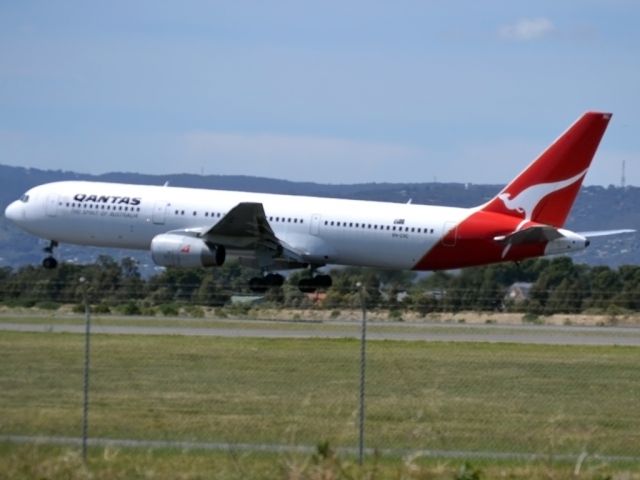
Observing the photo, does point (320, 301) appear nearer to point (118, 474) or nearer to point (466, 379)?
point (466, 379)

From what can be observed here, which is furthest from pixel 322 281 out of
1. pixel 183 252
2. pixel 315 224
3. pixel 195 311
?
pixel 195 311

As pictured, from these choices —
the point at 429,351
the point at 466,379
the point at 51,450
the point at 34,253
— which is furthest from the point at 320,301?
the point at 34,253

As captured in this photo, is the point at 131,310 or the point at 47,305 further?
the point at 131,310

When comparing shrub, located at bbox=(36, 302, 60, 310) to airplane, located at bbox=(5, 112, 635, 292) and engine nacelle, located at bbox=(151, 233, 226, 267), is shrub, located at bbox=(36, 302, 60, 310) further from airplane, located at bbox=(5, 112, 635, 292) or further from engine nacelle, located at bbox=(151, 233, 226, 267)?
airplane, located at bbox=(5, 112, 635, 292)

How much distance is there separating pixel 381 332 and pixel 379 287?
10.4m

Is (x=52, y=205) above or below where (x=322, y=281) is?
above

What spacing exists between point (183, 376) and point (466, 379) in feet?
15.2

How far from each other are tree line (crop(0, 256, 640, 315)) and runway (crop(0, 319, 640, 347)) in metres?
0.62

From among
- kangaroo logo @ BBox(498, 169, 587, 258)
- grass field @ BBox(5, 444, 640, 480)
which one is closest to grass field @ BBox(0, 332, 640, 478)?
Answer: grass field @ BBox(5, 444, 640, 480)

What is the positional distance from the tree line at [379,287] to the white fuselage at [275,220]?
100 centimetres

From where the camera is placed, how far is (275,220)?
46594 millimetres

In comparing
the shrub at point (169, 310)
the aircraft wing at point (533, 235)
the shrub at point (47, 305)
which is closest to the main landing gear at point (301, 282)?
the shrub at point (169, 310)

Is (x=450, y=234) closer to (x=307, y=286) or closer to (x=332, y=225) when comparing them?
(x=332, y=225)

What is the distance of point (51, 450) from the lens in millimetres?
17250
